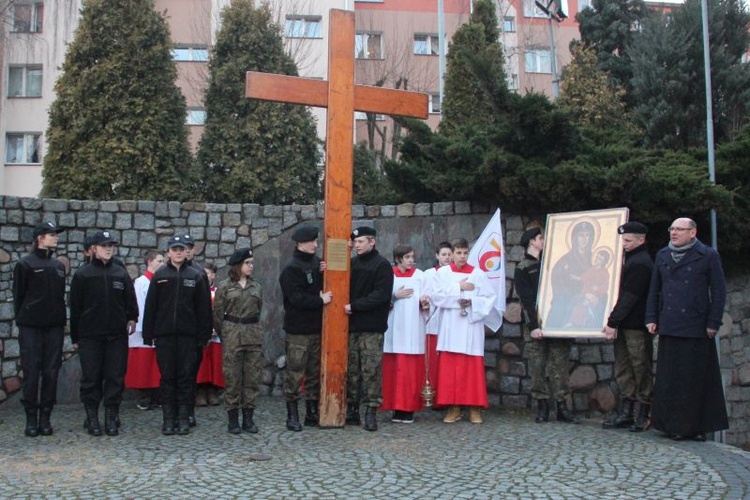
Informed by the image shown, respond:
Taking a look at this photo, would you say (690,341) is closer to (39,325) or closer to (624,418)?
(624,418)

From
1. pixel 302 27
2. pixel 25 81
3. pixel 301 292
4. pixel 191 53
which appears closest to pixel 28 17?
pixel 25 81

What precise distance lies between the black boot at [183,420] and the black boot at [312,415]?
3.54 feet

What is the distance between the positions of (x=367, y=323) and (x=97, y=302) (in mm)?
2414

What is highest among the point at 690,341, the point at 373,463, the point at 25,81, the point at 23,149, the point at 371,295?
the point at 25,81

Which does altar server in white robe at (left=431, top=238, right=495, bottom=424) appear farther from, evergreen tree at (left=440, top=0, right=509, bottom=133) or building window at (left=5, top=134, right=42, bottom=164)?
building window at (left=5, top=134, right=42, bottom=164)

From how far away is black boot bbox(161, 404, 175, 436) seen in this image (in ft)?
23.1

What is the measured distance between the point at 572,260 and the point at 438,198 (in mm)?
2657

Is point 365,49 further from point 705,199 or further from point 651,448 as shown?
point 651,448

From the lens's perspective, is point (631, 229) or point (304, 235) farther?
point (631, 229)

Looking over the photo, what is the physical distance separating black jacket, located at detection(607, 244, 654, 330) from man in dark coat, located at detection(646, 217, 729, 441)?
0.43 m

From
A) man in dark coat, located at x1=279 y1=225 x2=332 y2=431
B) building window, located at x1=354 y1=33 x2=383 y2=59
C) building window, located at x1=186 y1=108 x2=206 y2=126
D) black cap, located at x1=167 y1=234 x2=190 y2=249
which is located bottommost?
Answer: man in dark coat, located at x1=279 y1=225 x2=332 y2=431

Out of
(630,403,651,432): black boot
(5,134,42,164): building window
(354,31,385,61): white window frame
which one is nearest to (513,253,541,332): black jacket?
(630,403,651,432): black boot

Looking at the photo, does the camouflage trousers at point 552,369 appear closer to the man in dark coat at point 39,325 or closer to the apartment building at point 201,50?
the man in dark coat at point 39,325

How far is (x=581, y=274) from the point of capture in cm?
780
